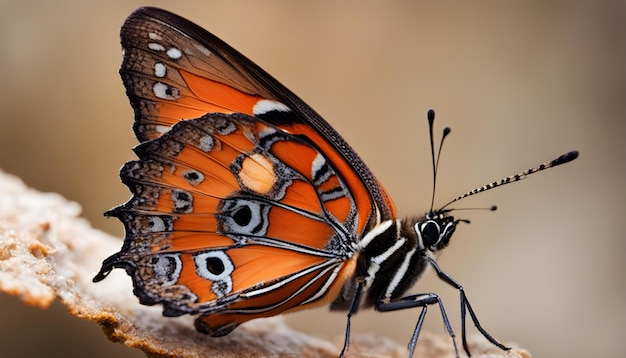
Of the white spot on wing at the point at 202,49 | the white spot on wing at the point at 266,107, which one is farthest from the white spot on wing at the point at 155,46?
the white spot on wing at the point at 266,107

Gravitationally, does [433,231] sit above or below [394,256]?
above

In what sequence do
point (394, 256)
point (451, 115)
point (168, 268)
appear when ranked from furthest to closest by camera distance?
point (451, 115) → point (394, 256) → point (168, 268)

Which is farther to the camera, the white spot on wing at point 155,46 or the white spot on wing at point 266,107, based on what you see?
the white spot on wing at point 266,107

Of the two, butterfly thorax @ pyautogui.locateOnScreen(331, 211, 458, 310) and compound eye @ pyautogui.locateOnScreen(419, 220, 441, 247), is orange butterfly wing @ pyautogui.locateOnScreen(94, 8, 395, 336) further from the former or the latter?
compound eye @ pyautogui.locateOnScreen(419, 220, 441, 247)

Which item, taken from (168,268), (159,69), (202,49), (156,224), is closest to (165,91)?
(159,69)

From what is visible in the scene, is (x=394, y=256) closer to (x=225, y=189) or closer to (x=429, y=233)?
(x=429, y=233)

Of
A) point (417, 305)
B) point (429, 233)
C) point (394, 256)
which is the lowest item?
point (417, 305)

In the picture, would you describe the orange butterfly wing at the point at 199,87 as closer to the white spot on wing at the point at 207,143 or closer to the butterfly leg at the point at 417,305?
the white spot on wing at the point at 207,143
